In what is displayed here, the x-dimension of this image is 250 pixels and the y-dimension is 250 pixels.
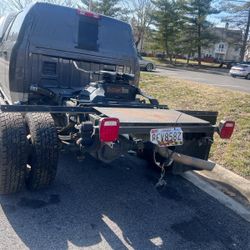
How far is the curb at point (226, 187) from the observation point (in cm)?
416

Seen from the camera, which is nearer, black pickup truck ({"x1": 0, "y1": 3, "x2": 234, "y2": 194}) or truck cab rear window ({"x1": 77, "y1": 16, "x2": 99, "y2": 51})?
black pickup truck ({"x1": 0, "y1": 3, "x2": 234, "y2": 194})

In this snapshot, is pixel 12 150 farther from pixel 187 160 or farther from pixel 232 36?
pixel 232 36

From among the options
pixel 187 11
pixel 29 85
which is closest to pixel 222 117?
pixel 29 85

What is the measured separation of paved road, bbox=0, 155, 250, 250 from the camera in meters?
3.10

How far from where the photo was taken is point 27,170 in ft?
12.7

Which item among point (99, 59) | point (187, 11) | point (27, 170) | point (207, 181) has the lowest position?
point (207, 181)

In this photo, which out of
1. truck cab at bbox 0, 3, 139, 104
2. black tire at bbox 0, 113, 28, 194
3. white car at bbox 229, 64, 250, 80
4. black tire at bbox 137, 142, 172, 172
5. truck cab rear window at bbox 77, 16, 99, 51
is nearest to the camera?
black tire at bbox 0, 113, 28, 194

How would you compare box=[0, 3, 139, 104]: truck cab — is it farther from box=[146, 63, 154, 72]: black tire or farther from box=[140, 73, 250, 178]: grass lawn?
box=[146, 63, 154, 72]: black tire

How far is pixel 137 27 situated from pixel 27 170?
1934 inches

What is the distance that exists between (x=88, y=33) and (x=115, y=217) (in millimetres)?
3272

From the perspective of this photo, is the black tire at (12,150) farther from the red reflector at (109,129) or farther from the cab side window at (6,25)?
the cab side window at (6,25)

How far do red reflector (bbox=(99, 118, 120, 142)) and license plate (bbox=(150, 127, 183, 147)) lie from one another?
0.50 metres

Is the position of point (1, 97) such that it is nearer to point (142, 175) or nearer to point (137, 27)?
point (142, 175)

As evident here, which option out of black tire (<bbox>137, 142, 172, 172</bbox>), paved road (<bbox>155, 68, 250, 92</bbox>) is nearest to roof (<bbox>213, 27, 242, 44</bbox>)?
paved road (<bbox>155, 68, 250, 92</bbox>)
